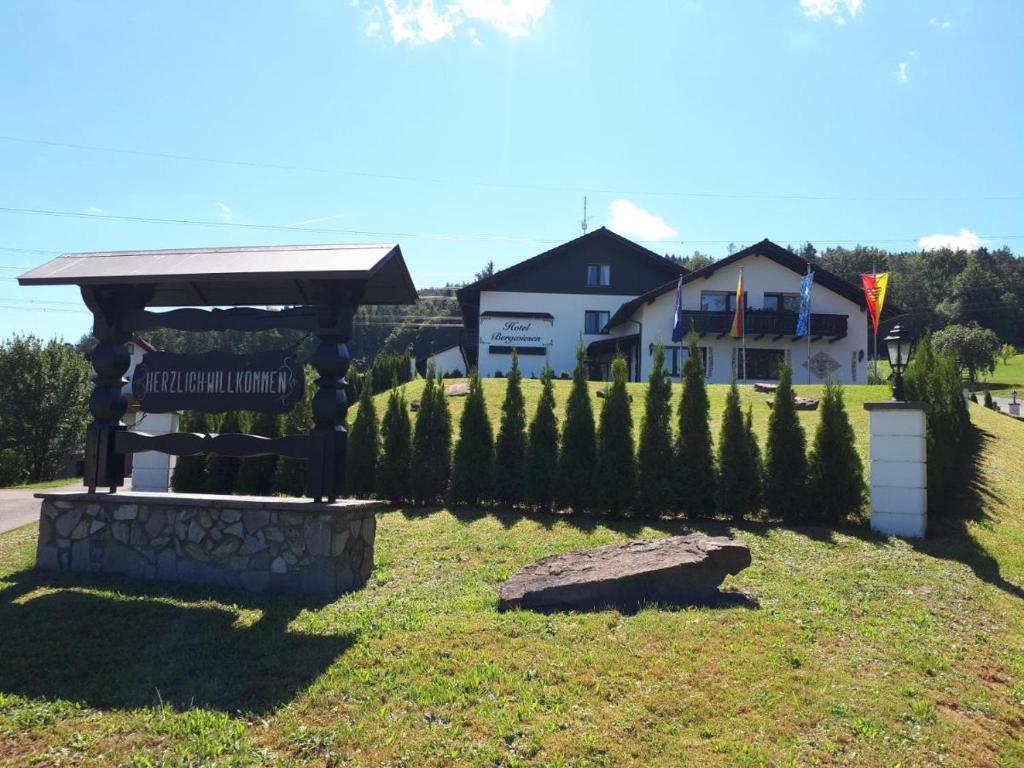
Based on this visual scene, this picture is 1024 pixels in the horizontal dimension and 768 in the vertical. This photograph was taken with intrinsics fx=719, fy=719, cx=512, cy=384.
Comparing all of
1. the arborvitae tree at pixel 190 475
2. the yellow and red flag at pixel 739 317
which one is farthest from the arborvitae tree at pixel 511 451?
the yellow and red flag at pixel 739 317

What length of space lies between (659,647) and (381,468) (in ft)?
23.6

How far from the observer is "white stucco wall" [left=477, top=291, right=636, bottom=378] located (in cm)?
3466

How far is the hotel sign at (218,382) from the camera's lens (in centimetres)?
725

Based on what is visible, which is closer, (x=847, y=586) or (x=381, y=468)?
(x=847, y=586)

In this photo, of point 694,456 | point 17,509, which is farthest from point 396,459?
point 17,509

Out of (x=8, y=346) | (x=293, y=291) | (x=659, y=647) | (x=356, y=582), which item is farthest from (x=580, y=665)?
(x=8, y=346)

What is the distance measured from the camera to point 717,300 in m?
32.1

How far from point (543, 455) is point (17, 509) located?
1050 cm

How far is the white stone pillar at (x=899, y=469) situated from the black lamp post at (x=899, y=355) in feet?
1.69

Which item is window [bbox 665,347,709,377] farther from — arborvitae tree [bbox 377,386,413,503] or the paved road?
the paved road

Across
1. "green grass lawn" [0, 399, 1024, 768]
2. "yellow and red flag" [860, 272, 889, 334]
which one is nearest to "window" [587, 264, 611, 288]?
"yellow and red flag" [860, 272, 889, 334]

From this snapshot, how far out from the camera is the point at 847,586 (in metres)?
7.00

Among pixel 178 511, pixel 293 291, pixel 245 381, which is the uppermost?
pixel 293 291

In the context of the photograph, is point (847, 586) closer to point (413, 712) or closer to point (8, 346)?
point (413, 712)
